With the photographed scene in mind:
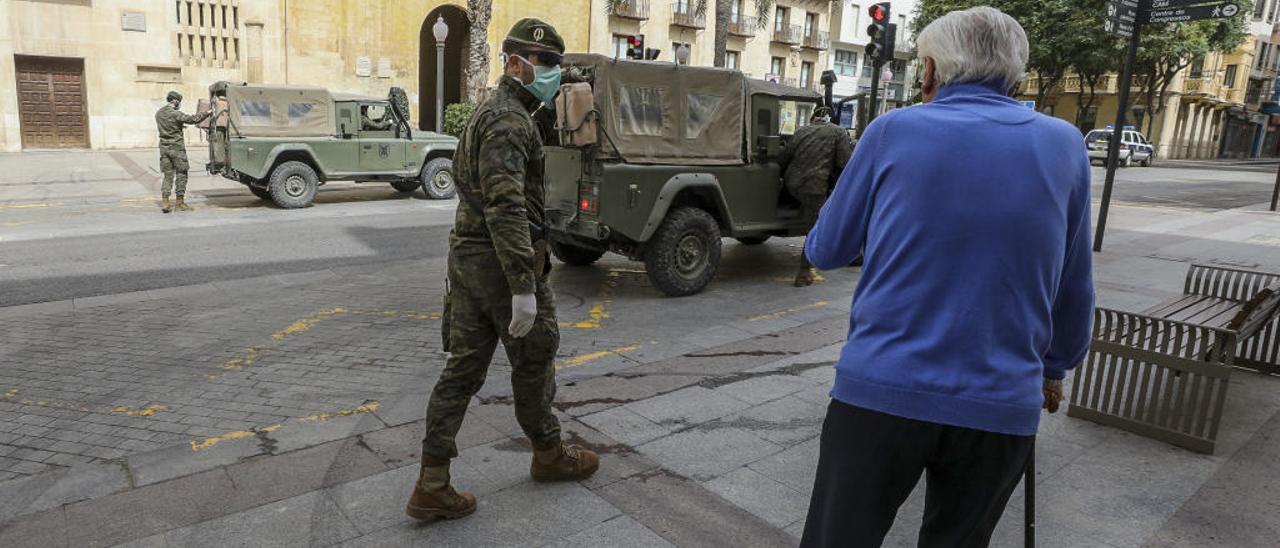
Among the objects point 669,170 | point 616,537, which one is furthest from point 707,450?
point 669,170

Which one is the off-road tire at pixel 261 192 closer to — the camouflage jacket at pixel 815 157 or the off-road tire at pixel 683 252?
the off-road tire at pixel 683 252

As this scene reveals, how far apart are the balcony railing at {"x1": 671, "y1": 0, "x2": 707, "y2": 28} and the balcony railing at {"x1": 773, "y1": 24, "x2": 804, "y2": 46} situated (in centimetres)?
591

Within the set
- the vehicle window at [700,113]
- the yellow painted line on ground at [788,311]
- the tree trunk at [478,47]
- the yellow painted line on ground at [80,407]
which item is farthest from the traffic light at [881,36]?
the yellow painted line on ground at [80,407]

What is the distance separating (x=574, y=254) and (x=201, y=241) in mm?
4742

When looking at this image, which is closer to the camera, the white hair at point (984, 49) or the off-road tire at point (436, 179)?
the white hair at point (984, 49)

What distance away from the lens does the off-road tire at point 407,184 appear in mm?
15081

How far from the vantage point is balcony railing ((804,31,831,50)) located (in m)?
44.6

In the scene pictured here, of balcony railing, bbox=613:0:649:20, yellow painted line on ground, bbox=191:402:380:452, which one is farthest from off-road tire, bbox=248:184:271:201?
balcony railing, bbox=613:0:649:20

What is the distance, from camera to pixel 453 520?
326cm

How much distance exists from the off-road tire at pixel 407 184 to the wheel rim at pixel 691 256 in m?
8.63

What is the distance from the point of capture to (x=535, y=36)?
10.6ft

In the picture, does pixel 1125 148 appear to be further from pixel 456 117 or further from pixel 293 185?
pixel 293 185

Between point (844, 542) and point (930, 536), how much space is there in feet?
0.79

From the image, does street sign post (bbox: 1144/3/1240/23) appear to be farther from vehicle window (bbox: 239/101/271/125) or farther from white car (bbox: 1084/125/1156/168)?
white car (bbox: 1084/125/1156/168)
